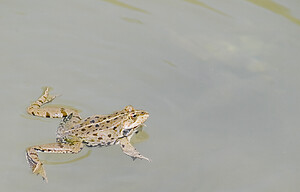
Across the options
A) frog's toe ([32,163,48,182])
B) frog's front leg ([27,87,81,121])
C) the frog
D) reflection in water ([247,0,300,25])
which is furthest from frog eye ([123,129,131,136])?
reflection in water ([247,0,300,25])

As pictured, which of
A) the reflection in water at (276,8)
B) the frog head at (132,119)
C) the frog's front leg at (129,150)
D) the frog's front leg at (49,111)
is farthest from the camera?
the reflection in water at (276,8)

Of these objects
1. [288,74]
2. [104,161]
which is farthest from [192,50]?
[104,161]

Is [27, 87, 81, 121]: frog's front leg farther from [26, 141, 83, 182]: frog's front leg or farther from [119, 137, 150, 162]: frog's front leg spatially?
[119, 137, 150, 162]: frog's front leg

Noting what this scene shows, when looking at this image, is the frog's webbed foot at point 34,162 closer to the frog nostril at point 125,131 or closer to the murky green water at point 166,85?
the murky green water at point 166,85

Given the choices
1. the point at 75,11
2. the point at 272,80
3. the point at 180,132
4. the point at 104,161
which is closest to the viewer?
the point at 104,161

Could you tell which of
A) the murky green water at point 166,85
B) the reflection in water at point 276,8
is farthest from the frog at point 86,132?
the reflection in water at point 276,8

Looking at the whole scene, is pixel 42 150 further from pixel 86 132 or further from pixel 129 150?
pixel 129 150

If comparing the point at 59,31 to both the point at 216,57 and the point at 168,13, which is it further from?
the point at 216,57
